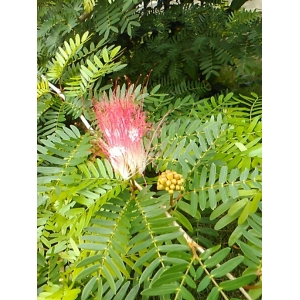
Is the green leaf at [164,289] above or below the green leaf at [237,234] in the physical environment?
below

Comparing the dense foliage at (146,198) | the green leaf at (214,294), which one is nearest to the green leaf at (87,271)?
the dense foliage at (146,198)

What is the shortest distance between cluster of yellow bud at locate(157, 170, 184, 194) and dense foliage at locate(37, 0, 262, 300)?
13mm

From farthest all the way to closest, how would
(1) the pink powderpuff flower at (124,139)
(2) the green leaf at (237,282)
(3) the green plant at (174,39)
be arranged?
(3) the green plant at (174,39)
(1) the pink powderpuff flower at (124,139)
(2) the green leaf at (237,282)

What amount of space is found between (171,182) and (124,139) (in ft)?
0.28

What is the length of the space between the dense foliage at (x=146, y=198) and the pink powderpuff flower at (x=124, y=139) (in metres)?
0.01

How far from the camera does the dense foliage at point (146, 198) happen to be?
0.33 m

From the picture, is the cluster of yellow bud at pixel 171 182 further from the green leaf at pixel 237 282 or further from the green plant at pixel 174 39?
the green plant at pixel 174 39

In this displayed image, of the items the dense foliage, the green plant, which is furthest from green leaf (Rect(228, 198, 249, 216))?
the green plant

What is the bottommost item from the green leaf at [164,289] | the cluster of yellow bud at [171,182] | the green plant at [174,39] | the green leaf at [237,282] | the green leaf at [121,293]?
the green leaf at [121,293]

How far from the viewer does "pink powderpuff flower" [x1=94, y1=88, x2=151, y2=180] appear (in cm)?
41

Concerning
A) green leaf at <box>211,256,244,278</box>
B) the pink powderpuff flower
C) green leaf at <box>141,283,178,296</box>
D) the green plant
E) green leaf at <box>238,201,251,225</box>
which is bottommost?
green leaf at <box>141,283,178,296</box>

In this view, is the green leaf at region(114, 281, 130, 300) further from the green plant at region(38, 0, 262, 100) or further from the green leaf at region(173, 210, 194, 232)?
the green plant at region(38, 0, 262, 100)

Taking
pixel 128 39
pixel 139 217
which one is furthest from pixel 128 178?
pixel 128 39
